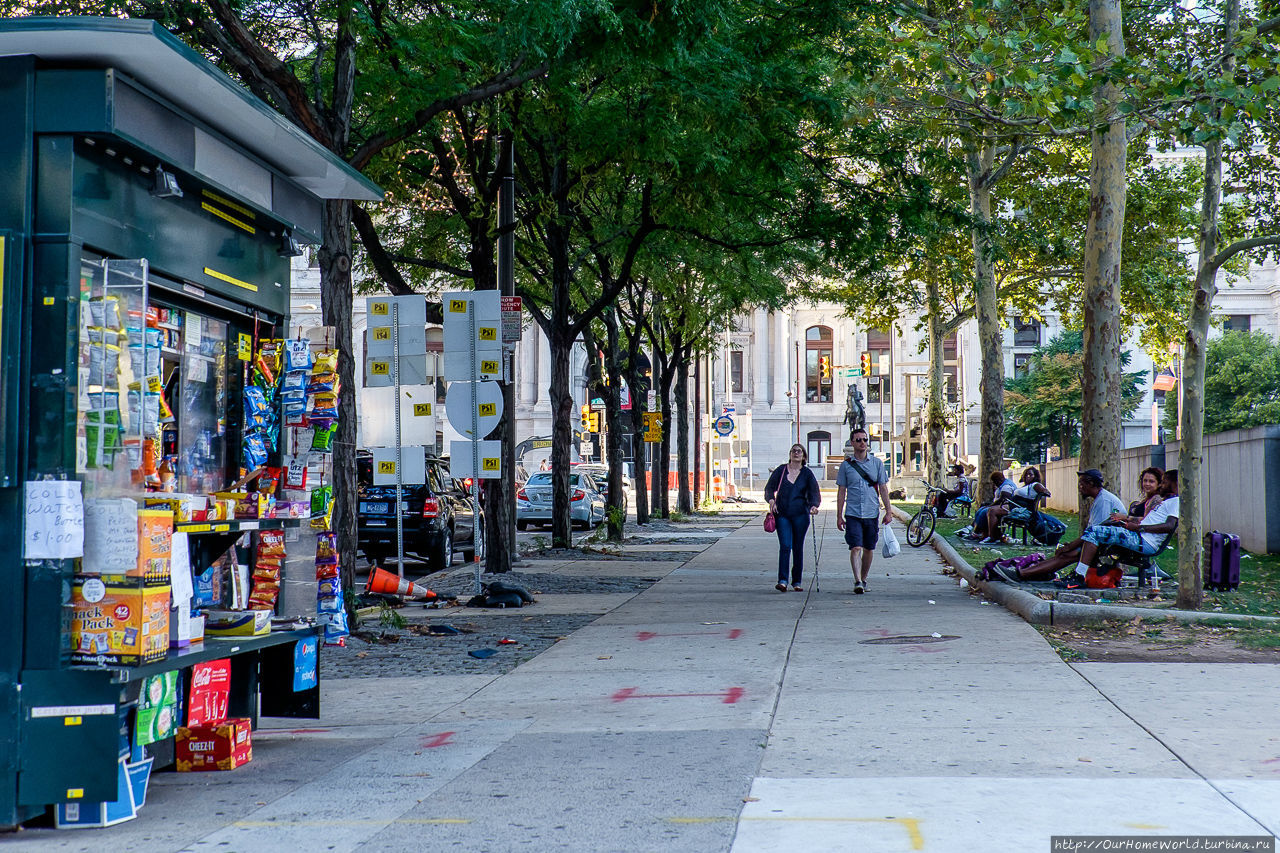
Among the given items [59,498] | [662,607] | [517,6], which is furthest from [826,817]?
[662,607]

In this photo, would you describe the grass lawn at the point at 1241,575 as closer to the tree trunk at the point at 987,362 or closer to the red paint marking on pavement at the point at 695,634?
the tree trunk at the point at 987,362

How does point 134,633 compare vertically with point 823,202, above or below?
below

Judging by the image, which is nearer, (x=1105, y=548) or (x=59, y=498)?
(x=59, y=498)

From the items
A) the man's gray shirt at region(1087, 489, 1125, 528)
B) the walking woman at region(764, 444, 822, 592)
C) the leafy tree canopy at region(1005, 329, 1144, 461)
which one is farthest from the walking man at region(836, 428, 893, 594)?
the leafy tree canopy at region(1005, 329, 1144, 461)

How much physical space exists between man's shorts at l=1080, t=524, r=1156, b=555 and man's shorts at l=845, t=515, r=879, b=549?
2730 mm

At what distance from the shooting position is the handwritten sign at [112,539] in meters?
5.40

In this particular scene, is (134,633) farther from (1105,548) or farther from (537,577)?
(537,577)

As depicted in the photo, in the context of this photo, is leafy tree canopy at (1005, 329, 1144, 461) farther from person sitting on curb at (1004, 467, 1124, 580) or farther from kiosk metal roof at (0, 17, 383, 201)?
kiosk metal roof at (0, 17, 383, 201)

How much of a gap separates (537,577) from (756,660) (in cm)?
851

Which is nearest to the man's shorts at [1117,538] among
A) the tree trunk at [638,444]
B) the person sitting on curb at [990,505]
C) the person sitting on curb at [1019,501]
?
the person sitting on curb at [1019,501]

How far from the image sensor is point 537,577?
1825 centimetres

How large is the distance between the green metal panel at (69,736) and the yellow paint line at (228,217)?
2.48m

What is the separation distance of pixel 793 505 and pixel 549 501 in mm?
18522

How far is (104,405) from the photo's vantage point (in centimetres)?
549
